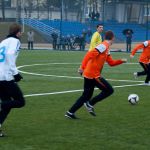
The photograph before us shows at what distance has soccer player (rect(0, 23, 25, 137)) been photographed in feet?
30.2

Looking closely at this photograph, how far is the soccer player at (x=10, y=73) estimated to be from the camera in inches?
363

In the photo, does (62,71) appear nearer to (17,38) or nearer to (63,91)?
(63,91)

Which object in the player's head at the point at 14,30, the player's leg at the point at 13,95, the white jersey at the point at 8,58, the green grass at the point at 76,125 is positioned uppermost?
the player's head at the point at 14,30

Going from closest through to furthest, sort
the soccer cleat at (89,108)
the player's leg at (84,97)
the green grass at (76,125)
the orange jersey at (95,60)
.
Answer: the green grass at (76,125), the orange jersey at (95,60), the player's leg at (84,97), the soccer cleat at (89,108)

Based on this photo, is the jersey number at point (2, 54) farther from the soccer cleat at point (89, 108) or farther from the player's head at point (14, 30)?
the soccer cleat at point (89, 108)

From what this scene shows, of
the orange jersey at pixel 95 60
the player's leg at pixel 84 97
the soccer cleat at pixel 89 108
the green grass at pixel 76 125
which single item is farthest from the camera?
the soccer cleat at pixel 89 108

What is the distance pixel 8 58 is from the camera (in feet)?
30.2

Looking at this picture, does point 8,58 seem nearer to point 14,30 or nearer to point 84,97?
point 14,30

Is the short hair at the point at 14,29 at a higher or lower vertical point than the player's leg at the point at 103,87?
higher

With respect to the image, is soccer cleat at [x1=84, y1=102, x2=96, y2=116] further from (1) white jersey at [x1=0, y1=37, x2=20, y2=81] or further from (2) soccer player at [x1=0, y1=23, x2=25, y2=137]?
(1) white jersey at [x1=0, y1=37, x2=20, y2=81]

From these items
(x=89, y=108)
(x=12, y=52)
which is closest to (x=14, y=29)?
(x=12, y=52)

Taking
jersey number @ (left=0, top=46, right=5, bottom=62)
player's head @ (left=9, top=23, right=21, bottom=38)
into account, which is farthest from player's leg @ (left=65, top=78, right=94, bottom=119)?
jersey number @ (left=0, top=46, right=5, bottom=62)

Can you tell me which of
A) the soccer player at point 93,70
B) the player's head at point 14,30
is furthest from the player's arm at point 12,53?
the soccer player at point 93,70

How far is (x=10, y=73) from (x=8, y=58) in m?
0.31
